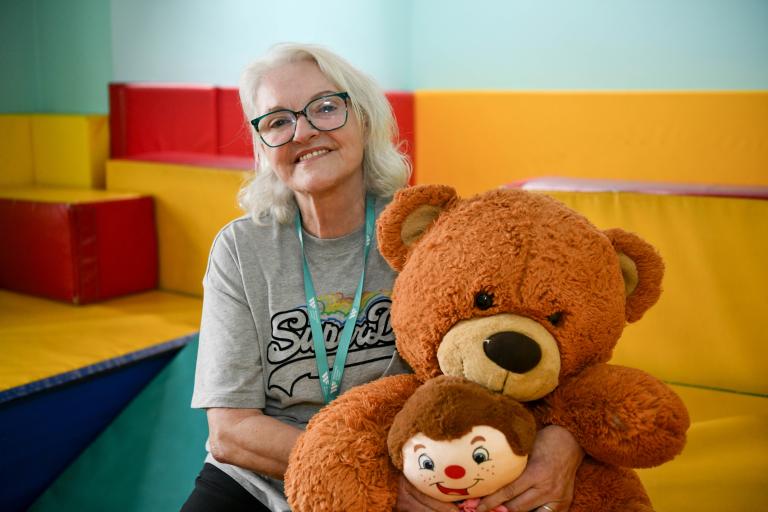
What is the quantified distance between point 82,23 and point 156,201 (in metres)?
1.34

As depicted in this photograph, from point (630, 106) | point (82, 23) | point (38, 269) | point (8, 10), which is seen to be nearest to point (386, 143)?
point (630, 106)

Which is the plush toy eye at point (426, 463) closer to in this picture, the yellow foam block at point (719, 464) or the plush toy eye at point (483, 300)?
the plush toy eye at point (483, 300)

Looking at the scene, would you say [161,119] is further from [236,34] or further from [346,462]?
[346,462]

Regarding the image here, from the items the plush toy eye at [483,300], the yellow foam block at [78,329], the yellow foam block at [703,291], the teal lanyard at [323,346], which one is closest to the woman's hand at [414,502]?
the plush toy eye at [483,300]

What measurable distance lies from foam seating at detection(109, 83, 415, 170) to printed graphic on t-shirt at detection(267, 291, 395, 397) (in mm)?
1889

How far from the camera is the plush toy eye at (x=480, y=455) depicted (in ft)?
3.00

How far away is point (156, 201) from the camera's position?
121 inches

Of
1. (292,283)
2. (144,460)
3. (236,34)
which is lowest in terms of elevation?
(144,460)

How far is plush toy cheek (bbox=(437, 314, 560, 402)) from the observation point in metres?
0.92

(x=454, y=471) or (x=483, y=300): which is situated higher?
(x=483, y=300)

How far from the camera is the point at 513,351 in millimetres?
919

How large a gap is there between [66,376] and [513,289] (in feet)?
5.50

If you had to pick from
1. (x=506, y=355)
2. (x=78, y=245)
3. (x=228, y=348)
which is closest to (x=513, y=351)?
(x=506, y=355)

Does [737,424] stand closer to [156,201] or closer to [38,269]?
[156,201]
